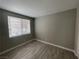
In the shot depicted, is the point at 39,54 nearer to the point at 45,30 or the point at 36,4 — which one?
the point at 45,30

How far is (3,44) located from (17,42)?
823 mm

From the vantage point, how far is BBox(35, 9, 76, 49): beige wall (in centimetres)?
264

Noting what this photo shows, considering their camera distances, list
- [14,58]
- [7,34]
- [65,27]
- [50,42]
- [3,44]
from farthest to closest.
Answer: [50,42] < [65,27] < [7,34] < [3,44] < [14,58]

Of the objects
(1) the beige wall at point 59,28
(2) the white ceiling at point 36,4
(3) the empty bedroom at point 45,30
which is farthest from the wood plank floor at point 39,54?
(2) the white ceiling at point 36,4

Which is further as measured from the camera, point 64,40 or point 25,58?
point 64,40

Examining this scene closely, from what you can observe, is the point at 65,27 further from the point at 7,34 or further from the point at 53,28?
the point at 7,34

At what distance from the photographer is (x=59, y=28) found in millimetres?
3090

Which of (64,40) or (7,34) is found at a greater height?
(7,34)

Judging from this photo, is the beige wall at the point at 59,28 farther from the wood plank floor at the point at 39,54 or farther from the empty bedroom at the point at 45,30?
the wood plank floor at the point at 39,54

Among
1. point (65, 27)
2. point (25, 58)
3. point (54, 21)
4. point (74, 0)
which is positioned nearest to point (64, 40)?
point (65, 27)

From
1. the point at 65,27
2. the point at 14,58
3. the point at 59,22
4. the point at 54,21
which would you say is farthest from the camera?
the point at 54,21

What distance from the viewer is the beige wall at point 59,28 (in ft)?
8.66

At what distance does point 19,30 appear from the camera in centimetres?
341

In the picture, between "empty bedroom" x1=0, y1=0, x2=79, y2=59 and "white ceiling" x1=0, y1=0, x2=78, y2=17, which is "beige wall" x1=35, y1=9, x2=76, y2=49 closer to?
"empty bedroom" x1=0, y1=0, x2=79, y2=59
